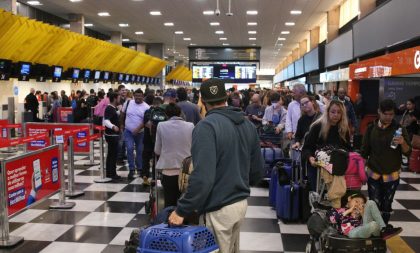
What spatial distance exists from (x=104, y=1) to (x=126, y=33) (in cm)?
954

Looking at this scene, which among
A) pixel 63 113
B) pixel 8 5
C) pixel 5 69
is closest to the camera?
pixel 5 69

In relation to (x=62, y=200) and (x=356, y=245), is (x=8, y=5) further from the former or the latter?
(x=356, y=245)

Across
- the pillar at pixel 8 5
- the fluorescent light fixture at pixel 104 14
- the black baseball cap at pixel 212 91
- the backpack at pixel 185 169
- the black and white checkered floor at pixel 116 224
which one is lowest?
the black and white checkered floor at pixel 116 224

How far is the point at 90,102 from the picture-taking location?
508 inches

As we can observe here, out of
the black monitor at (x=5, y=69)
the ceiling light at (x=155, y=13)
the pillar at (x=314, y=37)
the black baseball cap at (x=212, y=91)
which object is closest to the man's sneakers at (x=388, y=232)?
the black baseball cap at (x=212, y=91)

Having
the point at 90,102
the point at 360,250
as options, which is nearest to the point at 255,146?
the point at 360,250

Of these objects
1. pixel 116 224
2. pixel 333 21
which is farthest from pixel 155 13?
pixel 116 224

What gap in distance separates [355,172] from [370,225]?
3.14 feet

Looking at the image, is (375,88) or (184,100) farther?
(375,88)

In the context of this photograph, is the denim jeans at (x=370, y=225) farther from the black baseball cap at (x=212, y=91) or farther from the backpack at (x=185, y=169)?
the black baseball cap at (x=212, y=91)

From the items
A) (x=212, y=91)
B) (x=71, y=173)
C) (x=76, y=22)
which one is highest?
(x=76, y=22)

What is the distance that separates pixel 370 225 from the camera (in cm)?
354

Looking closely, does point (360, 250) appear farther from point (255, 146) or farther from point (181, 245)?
point (181, 245)

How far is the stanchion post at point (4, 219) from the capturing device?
464cm
